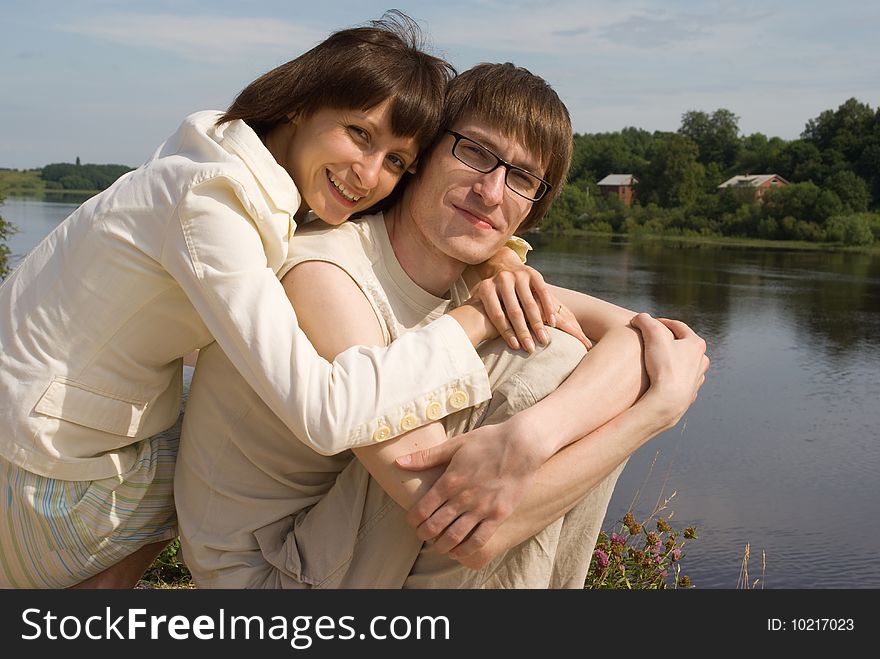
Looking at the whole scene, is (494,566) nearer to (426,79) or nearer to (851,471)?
(426,79)

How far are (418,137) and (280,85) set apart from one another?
0.35 meters

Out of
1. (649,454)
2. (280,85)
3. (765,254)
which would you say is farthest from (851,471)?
(765,254)

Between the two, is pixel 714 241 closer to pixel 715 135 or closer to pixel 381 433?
pixel 715 135

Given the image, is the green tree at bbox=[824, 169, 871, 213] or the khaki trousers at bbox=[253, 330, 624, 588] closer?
the khaki trousers at bbox=[253, 330, 624, 588]

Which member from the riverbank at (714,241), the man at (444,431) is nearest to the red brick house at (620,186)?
the riverbank at (714,241)

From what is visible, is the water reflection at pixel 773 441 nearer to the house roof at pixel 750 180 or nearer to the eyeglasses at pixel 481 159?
the eyeglasses at pixel 481 159

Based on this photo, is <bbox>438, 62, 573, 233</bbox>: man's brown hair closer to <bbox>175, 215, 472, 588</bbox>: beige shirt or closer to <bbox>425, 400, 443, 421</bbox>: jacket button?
<bbox>175, 215, 472, 588</bbox>: beige shirt

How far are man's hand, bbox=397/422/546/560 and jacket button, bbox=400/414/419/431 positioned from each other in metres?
0.07

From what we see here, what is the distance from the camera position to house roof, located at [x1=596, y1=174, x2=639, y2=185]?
248 feet

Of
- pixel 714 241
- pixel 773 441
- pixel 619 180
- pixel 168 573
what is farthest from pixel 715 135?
pixel 168 573

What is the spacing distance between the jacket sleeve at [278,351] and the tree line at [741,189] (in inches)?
2031

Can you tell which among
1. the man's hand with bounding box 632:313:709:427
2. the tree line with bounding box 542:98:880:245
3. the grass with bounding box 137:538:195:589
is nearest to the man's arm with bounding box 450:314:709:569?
the man's hand with bounding box 632:313:709:427

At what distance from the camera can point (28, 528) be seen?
2.19 metres

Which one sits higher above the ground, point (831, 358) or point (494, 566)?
point (494, 566)
